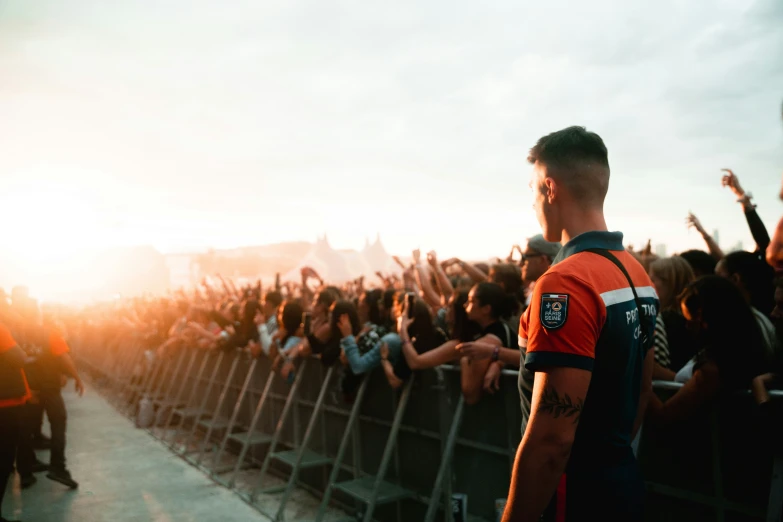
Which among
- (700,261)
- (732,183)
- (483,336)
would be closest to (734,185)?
(732,183)

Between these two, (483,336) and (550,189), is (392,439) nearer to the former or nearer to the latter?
(483,336)

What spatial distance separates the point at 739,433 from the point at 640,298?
1482 millimetres

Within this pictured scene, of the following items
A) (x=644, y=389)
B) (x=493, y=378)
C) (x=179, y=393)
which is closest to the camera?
(x=644, y=389)

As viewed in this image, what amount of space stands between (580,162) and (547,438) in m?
1.00

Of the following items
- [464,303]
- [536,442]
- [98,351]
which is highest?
[464,303]

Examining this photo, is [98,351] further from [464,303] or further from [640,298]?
[640,298]

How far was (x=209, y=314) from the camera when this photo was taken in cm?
984

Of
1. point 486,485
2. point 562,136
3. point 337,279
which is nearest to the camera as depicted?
point 562,136

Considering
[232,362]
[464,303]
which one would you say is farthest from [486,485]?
[232,362]

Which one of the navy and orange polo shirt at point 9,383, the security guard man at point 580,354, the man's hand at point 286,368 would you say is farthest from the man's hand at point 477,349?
the navy and orange polo shirt at point 9,383

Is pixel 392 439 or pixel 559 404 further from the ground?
pixel 559 404

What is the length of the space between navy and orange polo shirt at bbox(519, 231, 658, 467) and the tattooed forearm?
90 mm

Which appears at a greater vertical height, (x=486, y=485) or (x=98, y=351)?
(x=486, y=485)

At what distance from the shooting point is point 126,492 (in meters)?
7.17
